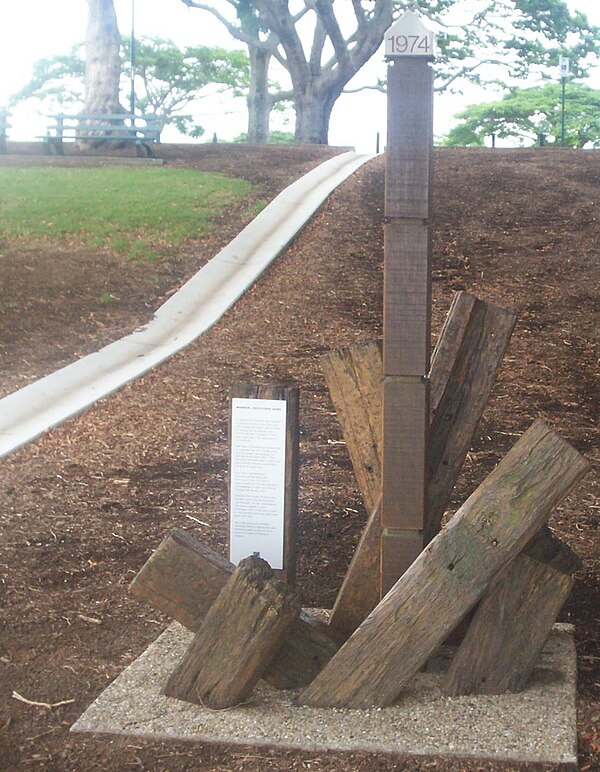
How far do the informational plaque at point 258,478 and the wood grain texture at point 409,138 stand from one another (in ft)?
3.07

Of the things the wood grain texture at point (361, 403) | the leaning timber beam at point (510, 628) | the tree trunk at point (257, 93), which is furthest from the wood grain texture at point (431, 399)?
the tree trunk at point (257, 93)

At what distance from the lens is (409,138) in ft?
12.2

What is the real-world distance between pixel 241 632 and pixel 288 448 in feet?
2.64

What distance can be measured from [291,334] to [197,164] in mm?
10557

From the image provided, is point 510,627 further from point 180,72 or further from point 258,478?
point 180,72

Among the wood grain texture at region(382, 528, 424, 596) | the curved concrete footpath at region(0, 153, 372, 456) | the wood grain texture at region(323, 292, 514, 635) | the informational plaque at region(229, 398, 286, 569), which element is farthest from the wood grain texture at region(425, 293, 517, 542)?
the curved concrete footpath at region(0, 153, 372, 456)

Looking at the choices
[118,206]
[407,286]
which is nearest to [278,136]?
[118,206]

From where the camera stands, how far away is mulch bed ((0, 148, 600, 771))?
13.4ft

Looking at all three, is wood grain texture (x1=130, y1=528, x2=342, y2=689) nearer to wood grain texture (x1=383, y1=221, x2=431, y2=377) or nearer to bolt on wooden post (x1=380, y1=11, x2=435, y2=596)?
bolt on wooden post (x1=380, y1=11, x2=435, y2=596)

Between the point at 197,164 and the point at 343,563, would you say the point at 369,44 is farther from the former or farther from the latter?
the point at 343,563

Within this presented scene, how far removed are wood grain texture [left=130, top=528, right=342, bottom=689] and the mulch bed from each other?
18.8 inches

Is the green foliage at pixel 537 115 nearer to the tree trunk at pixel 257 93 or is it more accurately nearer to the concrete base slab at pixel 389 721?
the tree trunk at pixel 257 93

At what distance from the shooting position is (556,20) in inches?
1168

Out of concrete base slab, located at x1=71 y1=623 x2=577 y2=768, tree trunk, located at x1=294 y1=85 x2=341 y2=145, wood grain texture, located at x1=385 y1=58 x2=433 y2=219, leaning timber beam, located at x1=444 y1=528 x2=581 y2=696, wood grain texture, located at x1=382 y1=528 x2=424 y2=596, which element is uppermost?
tree trunk, located at x1=294 y1=85 x2=341 y2=145
